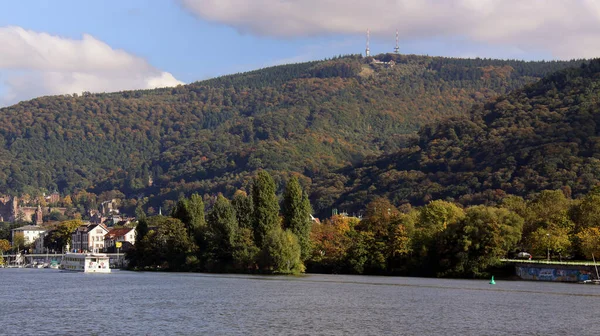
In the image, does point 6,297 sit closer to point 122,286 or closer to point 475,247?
point 122,286

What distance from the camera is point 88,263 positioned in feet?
524

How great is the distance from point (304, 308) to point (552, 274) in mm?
42152

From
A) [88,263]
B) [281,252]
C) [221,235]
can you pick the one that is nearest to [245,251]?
[221,235]

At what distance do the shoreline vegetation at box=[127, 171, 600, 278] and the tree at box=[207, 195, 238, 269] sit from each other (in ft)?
0.49

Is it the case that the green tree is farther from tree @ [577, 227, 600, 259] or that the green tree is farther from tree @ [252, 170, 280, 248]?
tree @ [577, 227, 600, 259]

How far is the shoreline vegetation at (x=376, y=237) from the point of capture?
367 feet

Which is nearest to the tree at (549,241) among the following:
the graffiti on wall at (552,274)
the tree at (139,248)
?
the graffiti on wall at (552,274)

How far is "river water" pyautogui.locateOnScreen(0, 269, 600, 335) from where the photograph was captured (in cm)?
6316

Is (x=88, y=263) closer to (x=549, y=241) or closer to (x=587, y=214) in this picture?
(x=549, y=241)

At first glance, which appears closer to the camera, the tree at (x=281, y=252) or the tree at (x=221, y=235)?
the tree at (x=281, y=252)

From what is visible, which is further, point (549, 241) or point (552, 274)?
point (549, 241)

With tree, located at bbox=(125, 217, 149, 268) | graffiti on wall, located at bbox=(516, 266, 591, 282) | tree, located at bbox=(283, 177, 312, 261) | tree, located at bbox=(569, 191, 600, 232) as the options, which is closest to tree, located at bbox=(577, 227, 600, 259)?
tree, located at bbox=(569, 191, 600, 232)

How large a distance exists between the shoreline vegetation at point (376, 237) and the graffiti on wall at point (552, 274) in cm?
342

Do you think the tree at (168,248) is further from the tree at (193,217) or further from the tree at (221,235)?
the tree at (221,235)
